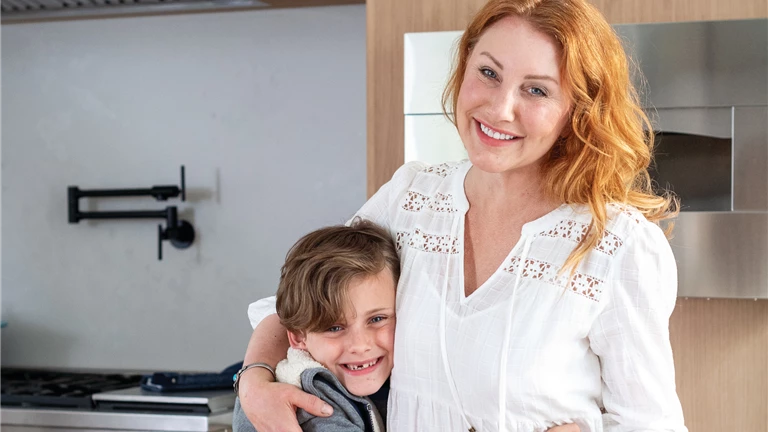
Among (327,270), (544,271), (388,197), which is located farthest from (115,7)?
(544,271)

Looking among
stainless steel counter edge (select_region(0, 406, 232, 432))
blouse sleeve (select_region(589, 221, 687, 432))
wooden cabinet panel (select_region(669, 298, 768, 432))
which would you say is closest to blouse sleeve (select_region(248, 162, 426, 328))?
blouse sleeve (select_region(589, 221, 687, 432))

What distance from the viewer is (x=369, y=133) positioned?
203 cm

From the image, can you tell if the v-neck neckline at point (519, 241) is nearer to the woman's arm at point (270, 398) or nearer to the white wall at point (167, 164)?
the woman's arm at point (270, 398)

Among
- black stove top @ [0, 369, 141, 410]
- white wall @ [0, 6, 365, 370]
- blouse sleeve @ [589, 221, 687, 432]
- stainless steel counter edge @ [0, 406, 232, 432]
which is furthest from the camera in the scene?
white wall @ [0, 6, 365, 370]

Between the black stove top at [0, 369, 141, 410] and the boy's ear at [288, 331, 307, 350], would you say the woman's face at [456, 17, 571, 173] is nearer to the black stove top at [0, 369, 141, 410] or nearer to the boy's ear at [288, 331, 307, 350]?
the boy's ear at [288, 331, 307, 350]

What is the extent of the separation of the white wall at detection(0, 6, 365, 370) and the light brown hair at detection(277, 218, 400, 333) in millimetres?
1483

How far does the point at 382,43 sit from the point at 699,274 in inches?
33.6

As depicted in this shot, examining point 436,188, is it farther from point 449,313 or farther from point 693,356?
point 693,356

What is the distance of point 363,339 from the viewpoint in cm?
132

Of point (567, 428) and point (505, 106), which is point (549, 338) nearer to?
point (567, 428)

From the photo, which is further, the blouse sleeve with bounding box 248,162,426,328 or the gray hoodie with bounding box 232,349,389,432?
the blouse sleeve with bounding box 248,162,426,328

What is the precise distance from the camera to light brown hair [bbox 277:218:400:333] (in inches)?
51.4

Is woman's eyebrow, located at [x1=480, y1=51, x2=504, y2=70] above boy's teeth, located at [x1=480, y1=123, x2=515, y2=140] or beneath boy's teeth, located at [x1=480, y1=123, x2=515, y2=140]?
above

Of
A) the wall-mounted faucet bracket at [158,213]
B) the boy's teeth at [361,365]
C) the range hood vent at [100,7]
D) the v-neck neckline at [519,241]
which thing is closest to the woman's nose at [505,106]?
the v-neck neckline at [519,241]
